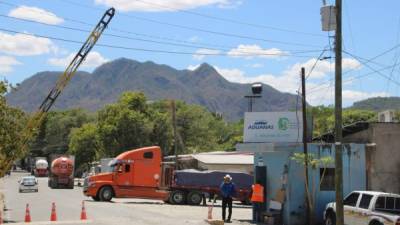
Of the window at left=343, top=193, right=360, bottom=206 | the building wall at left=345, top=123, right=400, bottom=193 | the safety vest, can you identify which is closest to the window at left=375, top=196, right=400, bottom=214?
the window at left=343, top=193, right=360, bottom=206

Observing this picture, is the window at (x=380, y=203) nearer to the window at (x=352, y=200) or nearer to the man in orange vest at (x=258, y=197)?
the window at (x=352, y=200)

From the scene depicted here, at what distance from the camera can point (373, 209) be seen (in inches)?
792

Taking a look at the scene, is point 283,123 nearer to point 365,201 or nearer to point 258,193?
A: point 258,193

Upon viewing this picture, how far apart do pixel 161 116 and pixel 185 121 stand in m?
14.8

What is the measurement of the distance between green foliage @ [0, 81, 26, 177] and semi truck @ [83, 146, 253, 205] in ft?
48.8

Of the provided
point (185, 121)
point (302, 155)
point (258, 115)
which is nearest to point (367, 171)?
point (302, 155)

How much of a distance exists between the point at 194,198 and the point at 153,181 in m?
3.25

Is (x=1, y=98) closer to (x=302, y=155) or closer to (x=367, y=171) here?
(x=302, y=155)

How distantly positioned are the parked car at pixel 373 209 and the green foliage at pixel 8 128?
13764 millimetres

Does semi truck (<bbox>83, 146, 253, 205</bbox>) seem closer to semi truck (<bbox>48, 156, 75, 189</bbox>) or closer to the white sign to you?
the white sign

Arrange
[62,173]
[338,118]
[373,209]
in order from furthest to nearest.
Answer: [62,173]
[373,209]
[338,118]

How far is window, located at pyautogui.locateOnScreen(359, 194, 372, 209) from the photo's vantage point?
20.6 m

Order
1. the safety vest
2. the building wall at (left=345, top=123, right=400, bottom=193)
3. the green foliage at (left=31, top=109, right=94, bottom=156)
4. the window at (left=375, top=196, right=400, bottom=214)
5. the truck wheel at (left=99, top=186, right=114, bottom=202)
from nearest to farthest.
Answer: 1. the window at (left=375, top=196, right=400, bottom=214)
2. the building wall at (left=345, top=123, right=400, bottom=193)
3. the safety vest
4. the truck wheel at (left=99, top=186, right=114, bottom=202)
5. the green foliage at (left=31, top=109, right=94, bottom=156)

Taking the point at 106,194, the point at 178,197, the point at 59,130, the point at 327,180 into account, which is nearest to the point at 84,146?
the point at 59,130
